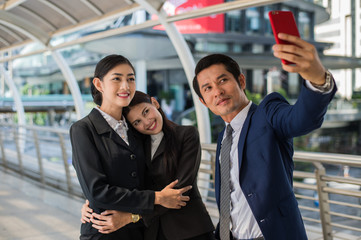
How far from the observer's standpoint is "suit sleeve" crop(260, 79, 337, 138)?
3.67 ft

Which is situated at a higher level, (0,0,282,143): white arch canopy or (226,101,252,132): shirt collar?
(0,0,282,143): white arch canopy

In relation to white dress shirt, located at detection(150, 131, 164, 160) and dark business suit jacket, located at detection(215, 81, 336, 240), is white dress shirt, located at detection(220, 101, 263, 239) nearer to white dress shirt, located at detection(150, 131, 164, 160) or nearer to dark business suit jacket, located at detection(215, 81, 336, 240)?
dark business suit jacket, located at detection(215, 81, 336, 240)

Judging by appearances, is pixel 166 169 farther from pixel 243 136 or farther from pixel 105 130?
pixel 243 136

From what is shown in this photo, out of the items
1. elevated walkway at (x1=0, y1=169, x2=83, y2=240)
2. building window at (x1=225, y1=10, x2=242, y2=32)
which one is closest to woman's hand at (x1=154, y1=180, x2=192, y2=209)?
elevated walkway at (x1=0, y1=169, x2=83, y2=240)

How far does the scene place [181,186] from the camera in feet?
5.68

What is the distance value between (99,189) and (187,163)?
0.42m

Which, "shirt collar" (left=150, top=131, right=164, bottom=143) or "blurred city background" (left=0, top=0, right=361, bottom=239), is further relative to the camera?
"blurred city background" (left=0, top=0, right=361, bottom=239)

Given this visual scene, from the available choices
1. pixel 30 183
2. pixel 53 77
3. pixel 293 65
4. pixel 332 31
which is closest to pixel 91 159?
pixel 293 65

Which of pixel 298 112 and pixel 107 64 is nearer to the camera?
pixel 298 112

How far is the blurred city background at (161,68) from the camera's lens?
5.16 meters

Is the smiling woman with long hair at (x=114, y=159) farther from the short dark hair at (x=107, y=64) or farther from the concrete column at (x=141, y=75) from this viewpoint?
the concrete column at (x=141, y=75)

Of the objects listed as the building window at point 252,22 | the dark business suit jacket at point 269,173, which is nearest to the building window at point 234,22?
the building window at point 252,22

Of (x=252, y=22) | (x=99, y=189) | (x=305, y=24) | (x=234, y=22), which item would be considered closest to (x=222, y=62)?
(x=99, y=189)

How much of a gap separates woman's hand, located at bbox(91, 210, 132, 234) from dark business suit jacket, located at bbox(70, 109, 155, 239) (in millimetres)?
34
